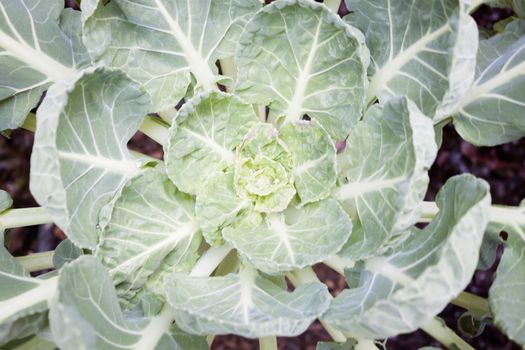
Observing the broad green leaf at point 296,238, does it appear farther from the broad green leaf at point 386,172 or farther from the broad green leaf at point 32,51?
the broad green leaf at point 32,51

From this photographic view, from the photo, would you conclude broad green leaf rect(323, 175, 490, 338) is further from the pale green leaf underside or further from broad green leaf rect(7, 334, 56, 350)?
broad green leaf rect(7, 334, 56, 350)

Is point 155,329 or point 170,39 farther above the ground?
point 170,39

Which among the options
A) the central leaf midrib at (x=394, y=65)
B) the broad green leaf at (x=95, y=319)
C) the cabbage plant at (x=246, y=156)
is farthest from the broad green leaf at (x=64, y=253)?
the central leaf midrib at (x=394, y=65)

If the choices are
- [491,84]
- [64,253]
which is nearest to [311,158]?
[491,84]

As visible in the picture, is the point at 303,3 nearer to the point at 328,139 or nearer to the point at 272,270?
the point at 328,139

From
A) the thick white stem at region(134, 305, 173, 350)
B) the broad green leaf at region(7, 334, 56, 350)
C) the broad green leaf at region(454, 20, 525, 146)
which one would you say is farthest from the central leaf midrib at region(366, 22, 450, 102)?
the broad green leaf at region(7, 334, 56, 350)

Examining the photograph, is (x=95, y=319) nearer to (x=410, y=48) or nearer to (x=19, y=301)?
(x=19, y=301)
